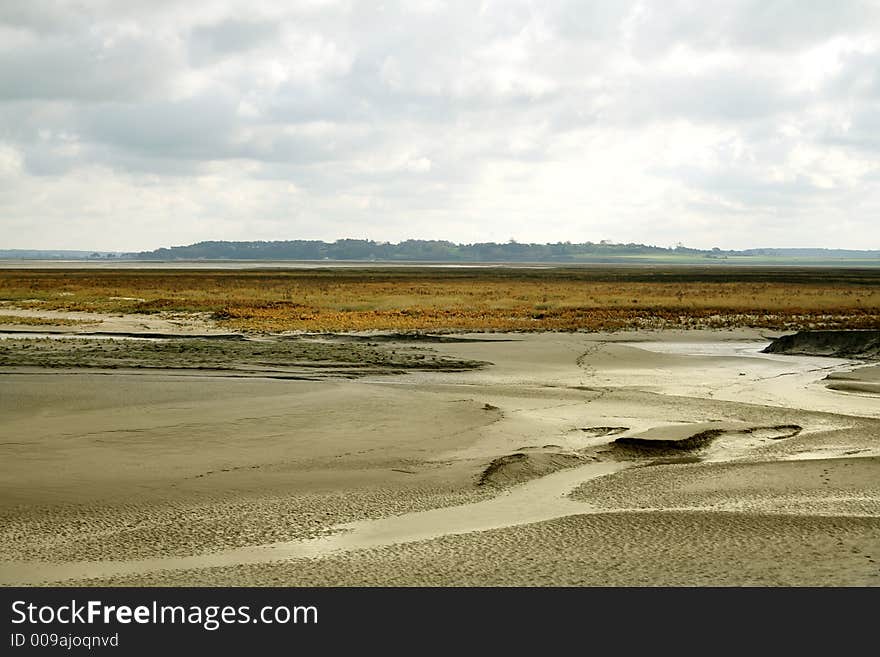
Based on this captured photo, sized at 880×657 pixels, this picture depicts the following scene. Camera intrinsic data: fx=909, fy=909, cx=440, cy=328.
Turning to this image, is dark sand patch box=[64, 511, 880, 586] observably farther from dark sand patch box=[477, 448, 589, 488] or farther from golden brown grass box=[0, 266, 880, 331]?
golden brown grass box=[0, 266, 880, 331]

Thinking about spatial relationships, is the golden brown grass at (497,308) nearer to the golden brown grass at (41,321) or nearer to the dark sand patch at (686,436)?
the golden brown grass at (41,321)

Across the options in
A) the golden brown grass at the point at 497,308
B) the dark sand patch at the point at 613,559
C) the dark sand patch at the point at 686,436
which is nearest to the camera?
the dark sand patch at the point at 613,559

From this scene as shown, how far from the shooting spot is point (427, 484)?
11.3m

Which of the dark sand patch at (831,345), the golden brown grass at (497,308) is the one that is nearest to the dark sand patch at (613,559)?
the dark sand patch at (831,345)

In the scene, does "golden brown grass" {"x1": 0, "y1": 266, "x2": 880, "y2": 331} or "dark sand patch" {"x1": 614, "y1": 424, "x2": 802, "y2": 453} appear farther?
"golden brown grass" {"x1": 0, "y1": 266, "x2": 880, "y2": 331}

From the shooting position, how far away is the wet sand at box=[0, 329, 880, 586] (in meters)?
8.12

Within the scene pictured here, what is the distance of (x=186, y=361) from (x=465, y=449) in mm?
12636

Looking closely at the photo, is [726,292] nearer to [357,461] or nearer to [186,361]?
[186,361]

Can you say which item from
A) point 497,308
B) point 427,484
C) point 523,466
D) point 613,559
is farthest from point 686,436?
point 497,308

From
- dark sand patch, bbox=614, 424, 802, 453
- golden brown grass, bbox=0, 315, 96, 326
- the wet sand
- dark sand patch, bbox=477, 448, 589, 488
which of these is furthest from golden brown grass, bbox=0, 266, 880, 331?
dark sand patch, bbox=477, 448, 589, 488

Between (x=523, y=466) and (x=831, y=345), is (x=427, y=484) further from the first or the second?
(x=831, y=345)

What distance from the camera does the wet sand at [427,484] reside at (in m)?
8.12
